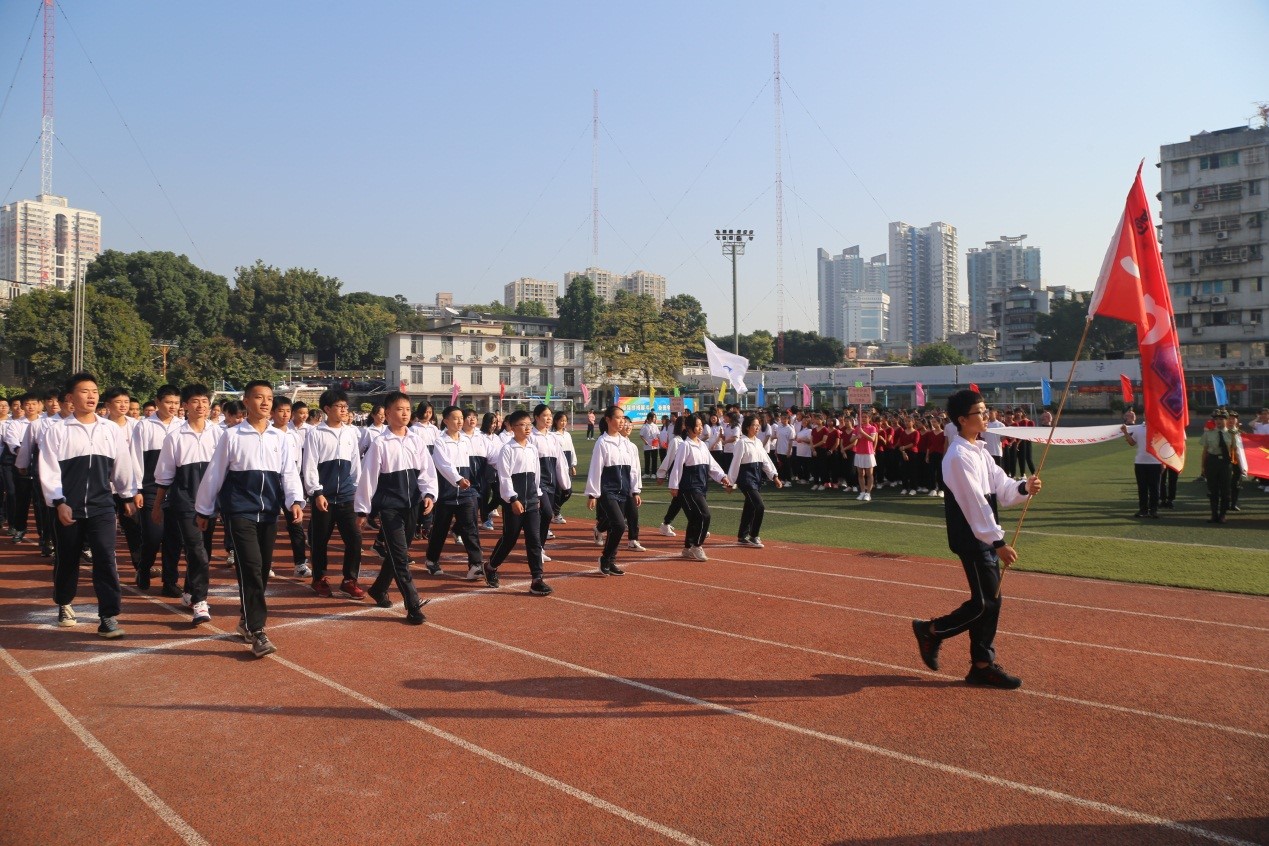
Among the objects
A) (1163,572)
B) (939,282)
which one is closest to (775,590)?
(1163,572)

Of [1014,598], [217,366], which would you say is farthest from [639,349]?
[1014,598]

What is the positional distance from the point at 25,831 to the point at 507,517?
543cm

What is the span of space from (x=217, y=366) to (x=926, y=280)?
145635 mm

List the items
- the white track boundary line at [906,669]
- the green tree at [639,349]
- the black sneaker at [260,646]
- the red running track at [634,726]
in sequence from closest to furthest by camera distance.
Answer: the red running track at [634,726] < the white track boundary line at [906,669] < the black sneaker at [260,646] < the green tree at [639,349]

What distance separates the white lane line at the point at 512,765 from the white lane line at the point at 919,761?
1.37m

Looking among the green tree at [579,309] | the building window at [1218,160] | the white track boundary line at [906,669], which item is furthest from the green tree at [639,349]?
the building window at [1218,160]

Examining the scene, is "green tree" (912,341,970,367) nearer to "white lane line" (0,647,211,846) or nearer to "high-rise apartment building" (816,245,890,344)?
"white lane line" (0,647,211,846)

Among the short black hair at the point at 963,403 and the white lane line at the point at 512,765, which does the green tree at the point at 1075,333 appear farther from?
the white lane line at the point at 512,765

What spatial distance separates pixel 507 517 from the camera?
916 centimetres

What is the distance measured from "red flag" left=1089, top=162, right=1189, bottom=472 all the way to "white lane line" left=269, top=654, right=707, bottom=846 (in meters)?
4.92

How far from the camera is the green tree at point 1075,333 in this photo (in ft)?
230

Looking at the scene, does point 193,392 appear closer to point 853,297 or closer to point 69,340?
point 69,340

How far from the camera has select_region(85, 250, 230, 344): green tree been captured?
2594 inches

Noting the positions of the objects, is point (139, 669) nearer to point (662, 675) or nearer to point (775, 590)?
point (662, 675)
